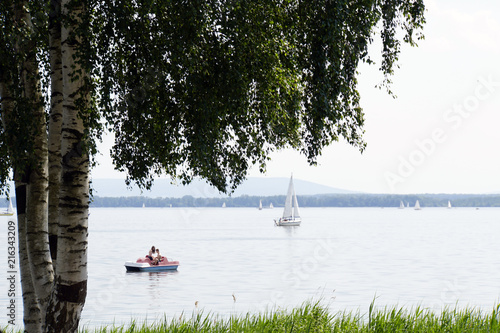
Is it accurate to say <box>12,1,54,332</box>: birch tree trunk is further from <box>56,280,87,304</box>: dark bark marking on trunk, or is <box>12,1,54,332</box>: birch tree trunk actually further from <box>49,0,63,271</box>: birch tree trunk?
<box>56,280,87,304</box>: dark bark marking on trunk

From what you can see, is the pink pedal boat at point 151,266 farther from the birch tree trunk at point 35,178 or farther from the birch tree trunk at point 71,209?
the birch tree trunk at point 71,209

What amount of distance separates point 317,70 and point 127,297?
163 feet

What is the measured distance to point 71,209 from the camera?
11734 millimetres

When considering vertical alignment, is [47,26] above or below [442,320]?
above

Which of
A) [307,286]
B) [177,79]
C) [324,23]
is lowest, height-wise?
[307,286]

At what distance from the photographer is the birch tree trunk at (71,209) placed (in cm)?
1173

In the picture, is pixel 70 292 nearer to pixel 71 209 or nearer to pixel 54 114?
pixel 71 209

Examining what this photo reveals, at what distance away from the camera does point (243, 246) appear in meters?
120

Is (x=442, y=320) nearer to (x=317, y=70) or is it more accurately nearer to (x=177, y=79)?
(x=317, y=70)

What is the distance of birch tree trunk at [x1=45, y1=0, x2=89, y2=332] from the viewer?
38.5 feet

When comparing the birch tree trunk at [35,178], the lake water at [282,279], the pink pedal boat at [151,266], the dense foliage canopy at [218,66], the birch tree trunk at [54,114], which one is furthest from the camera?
the pink pedal boat at [151,266]

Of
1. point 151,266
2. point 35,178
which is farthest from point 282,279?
point 35,178

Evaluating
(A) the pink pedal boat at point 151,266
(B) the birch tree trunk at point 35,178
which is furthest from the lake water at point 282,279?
(B) the birch tree trunk at point 35,178

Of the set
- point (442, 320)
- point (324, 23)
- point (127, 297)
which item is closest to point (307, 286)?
point (127, 297)
